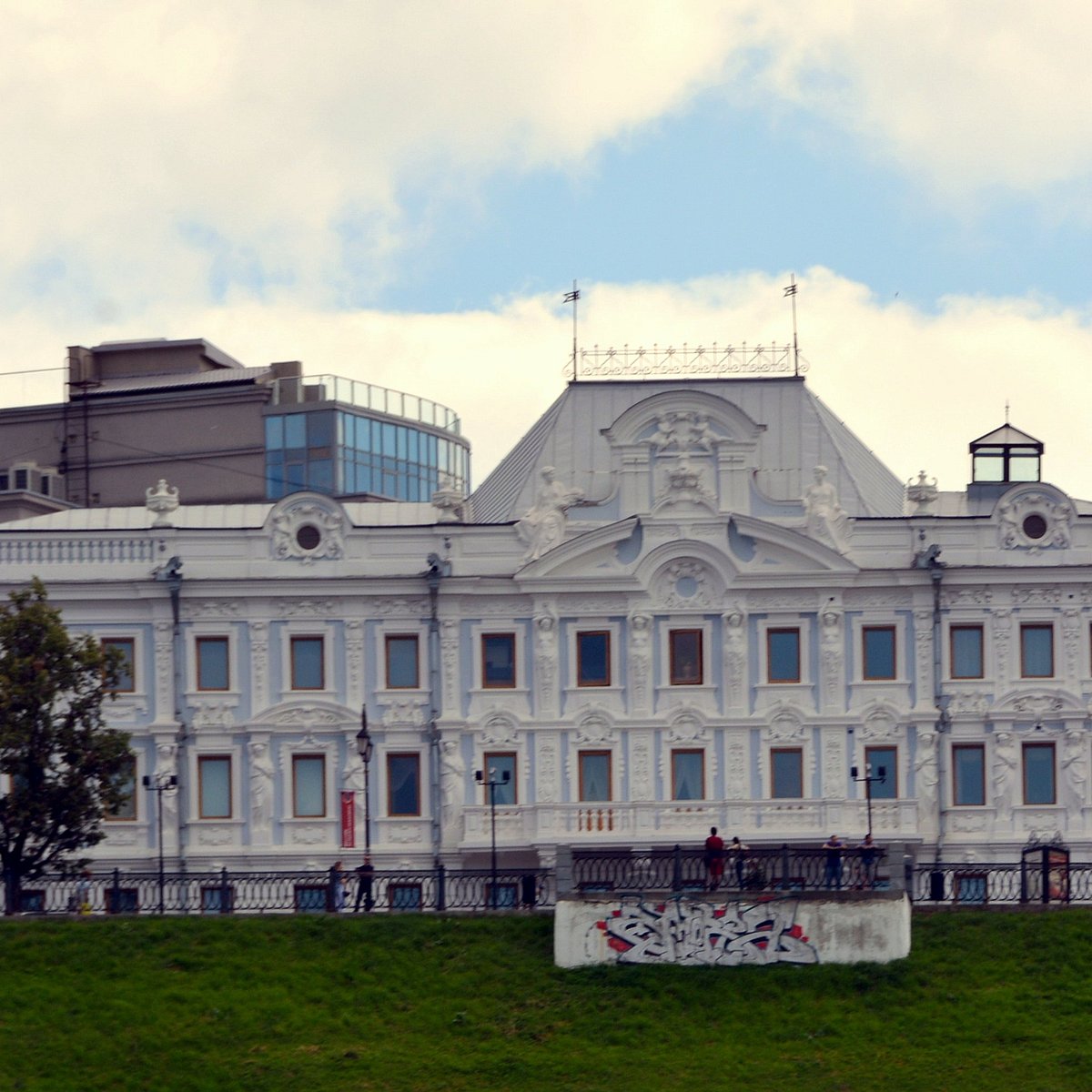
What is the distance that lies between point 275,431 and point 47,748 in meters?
51.6

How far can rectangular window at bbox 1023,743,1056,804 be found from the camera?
7181 cm

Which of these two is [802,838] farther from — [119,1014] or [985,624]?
[119,1014]

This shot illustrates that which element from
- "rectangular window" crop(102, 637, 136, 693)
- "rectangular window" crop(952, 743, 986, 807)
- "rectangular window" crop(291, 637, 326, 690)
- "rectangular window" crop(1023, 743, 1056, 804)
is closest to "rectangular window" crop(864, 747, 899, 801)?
"rectangular window" crop(952, 743, 986, 807)

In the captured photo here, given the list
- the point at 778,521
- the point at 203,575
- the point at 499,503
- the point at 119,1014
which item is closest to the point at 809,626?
the point at 778,521

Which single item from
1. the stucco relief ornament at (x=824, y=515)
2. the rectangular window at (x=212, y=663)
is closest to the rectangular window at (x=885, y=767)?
the stucco relief ornament at (x=824, y=515)

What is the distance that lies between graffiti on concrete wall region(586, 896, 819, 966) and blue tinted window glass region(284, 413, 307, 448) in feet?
189

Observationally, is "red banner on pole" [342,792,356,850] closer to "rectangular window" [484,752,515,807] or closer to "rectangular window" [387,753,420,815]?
"rectangular window" [387,753,420,815]

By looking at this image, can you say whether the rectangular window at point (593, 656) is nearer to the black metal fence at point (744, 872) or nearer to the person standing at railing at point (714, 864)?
the black metal fence at point (744, 872)

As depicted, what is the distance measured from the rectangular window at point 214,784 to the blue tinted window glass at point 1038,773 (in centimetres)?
1916

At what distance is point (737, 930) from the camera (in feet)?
199

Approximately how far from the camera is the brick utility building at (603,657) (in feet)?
236

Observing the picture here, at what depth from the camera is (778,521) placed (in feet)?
238

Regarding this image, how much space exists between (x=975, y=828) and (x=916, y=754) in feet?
7.30

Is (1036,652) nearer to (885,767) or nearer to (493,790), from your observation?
(885,767)
